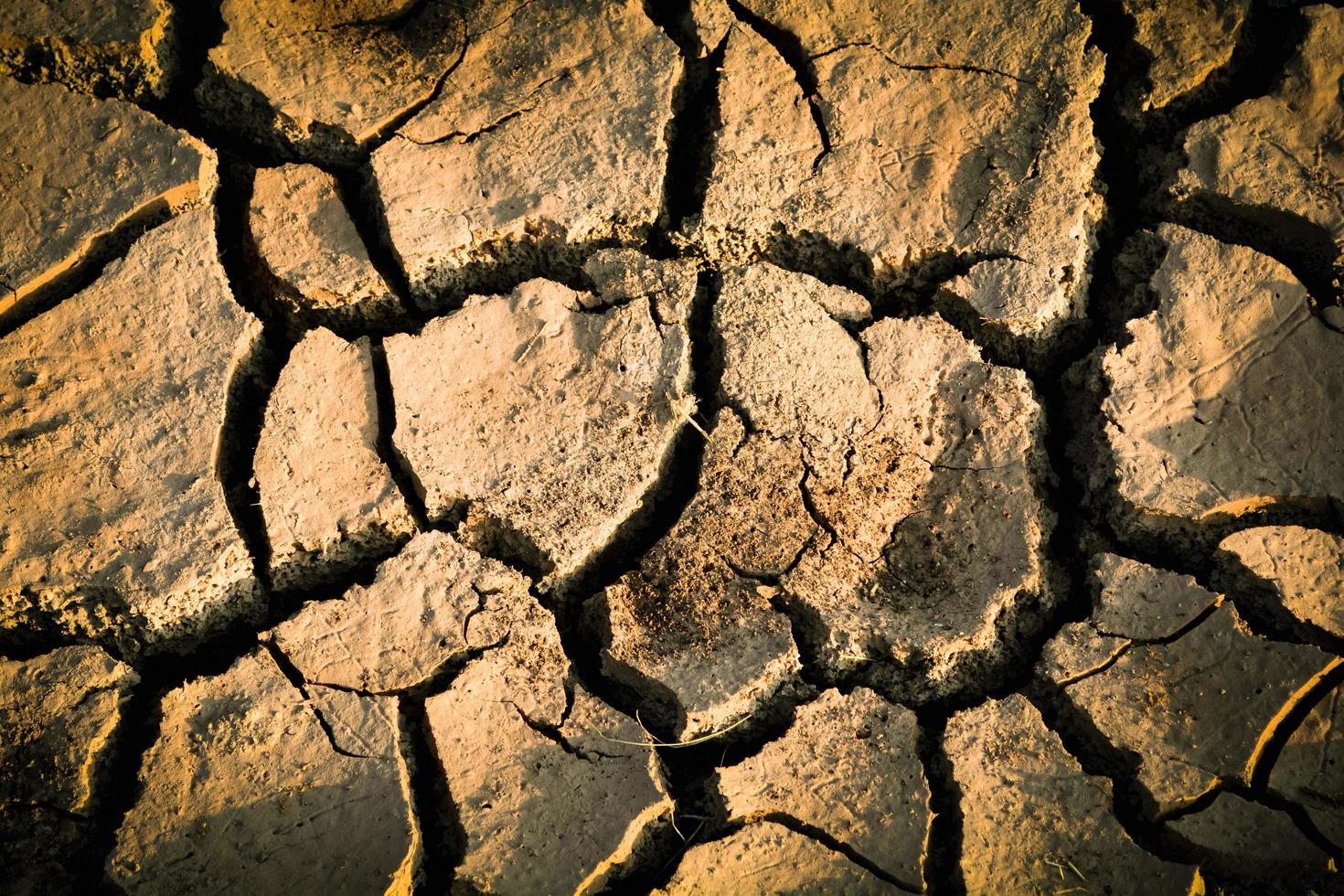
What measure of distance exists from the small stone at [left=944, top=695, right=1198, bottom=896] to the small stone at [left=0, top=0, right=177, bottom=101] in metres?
2.35

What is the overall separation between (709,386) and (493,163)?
739mm

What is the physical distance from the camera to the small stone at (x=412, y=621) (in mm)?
1948

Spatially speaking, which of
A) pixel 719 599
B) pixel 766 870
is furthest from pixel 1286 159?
pixel 766 870

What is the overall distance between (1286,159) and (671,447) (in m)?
1.57

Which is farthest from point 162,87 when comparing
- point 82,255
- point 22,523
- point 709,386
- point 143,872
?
point 143,872

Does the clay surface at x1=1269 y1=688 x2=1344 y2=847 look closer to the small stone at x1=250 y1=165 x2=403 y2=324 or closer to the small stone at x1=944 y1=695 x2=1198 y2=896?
the small stone at x1=944 y1=695 x2=1198 y2=896

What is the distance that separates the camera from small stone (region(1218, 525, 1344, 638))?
196 centimetres

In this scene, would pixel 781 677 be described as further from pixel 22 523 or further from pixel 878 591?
pixel 22 523

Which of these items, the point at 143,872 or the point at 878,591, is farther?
the point at 878,591

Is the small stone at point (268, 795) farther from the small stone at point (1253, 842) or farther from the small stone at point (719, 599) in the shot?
the small stone at point (1253, 842)

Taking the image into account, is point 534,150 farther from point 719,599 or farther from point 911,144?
point 719,599

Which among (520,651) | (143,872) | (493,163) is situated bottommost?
(143,872)

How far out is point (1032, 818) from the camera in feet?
6.15

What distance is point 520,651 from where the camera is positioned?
78.1 inches
